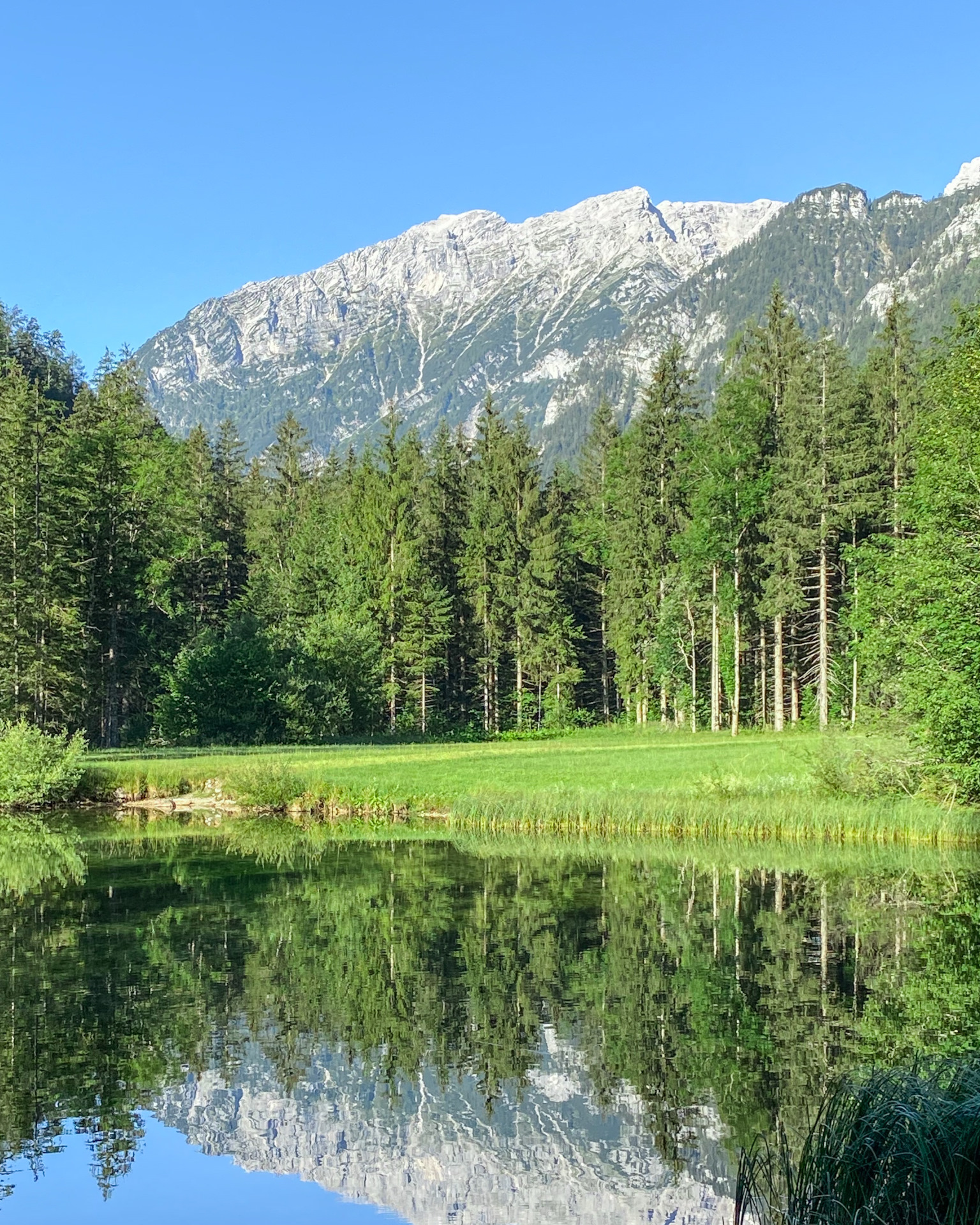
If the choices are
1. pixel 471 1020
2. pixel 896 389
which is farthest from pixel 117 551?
pixel 471 1020

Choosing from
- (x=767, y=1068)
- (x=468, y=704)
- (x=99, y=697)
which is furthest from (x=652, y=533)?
(x=767, y=1068)

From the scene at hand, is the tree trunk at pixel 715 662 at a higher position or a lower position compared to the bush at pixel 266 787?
higher

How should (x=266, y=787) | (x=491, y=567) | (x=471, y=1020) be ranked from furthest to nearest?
(x=491, y=567) → (x=266, y=787) → (x=471, y=1020)

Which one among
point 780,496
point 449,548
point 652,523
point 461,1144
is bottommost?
point 461,1144

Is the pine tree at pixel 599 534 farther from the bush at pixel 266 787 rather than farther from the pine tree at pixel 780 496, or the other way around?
the bush at pixel 266 787

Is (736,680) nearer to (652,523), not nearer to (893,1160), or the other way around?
(652,523)

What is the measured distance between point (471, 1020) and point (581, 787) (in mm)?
20193

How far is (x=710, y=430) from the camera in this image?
Answer: 62.0 m

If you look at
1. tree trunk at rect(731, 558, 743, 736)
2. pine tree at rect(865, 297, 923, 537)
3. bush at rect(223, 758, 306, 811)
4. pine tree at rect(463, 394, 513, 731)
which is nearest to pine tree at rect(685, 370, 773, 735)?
tree trunk at rect(731, 558, 743, 736)

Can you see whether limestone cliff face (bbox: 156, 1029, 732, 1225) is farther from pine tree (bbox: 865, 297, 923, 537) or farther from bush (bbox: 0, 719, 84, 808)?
pine tree (bbox: 865, 297, 923, 537)

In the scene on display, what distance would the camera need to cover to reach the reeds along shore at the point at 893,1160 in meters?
8.05

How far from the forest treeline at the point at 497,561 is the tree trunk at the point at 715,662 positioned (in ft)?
0.75

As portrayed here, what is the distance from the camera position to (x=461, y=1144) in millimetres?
12812

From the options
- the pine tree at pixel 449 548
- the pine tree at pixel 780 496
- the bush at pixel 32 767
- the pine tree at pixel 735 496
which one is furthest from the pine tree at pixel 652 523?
the bush at pixel 32 767
